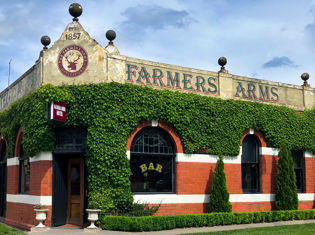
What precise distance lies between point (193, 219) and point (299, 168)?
24.6ft

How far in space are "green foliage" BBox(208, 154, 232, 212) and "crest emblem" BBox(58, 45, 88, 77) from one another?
6.57m

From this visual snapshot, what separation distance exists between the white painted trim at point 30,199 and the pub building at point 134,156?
0.04 meters

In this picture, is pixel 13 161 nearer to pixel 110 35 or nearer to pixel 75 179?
pixel 75 179

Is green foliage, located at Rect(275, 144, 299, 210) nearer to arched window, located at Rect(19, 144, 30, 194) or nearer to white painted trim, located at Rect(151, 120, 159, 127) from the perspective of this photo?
white painted trim, located at Rect(151, 120, 159, 127)

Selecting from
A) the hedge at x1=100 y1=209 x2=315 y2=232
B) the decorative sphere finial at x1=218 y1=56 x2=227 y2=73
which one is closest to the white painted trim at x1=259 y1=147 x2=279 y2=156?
the hedge at x1=100 y1=209 x2=315 y2=232

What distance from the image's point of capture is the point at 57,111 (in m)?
15.2

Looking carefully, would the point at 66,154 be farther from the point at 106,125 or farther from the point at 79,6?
the point at 79,6

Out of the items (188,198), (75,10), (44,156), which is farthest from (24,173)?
(75,10)

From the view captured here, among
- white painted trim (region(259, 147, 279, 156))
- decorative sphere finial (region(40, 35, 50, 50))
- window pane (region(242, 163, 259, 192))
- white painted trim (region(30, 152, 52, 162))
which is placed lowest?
window pane (region(242, 163, 259, 192))

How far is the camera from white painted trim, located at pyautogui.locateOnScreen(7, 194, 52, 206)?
15.5 meters

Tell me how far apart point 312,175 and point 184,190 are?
7374 mm

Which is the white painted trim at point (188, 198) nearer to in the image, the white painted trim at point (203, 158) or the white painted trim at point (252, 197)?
the white painted trim at point (252, 197)

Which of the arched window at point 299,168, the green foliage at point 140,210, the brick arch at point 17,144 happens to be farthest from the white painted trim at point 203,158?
the brick arch at point 17,144

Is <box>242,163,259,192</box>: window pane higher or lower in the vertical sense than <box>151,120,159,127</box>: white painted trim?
lower
